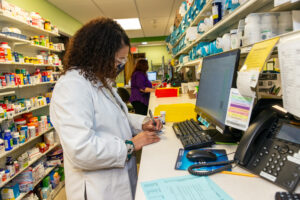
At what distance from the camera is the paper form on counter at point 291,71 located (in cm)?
63

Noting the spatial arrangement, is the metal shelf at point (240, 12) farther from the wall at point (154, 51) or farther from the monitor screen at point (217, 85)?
the wall at point (154, 51)

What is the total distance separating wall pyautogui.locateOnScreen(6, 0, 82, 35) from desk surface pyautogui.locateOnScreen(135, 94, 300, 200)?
3156 millimetres

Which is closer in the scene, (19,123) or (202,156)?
(202,156)

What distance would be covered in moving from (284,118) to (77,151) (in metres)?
0.84

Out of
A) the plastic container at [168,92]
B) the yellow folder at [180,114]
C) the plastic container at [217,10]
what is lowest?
the yellow folder at [180,114]

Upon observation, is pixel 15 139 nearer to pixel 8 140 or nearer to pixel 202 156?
pixel 8 140

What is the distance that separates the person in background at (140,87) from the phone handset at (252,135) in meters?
Answer: 3.13

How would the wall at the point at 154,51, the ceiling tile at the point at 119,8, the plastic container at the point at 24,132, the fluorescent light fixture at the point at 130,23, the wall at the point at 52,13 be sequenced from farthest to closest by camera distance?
the wall at the point at 154,51
the fluorescent light fixture at the point at 130,23
the ceiling tile at the point at 119,8
the wall at the point at 52,13
the plastic container at the point at 24,132

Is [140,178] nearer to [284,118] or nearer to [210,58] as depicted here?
[284,118]

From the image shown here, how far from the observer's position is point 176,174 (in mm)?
807

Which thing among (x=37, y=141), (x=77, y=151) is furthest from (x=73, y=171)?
(x=37, y=141)

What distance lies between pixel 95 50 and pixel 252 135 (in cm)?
84

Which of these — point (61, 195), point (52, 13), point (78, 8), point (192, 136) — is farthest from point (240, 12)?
point (78, 8)

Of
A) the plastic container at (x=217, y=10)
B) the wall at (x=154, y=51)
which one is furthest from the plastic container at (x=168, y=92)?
the wall at (x=154, y=51)
